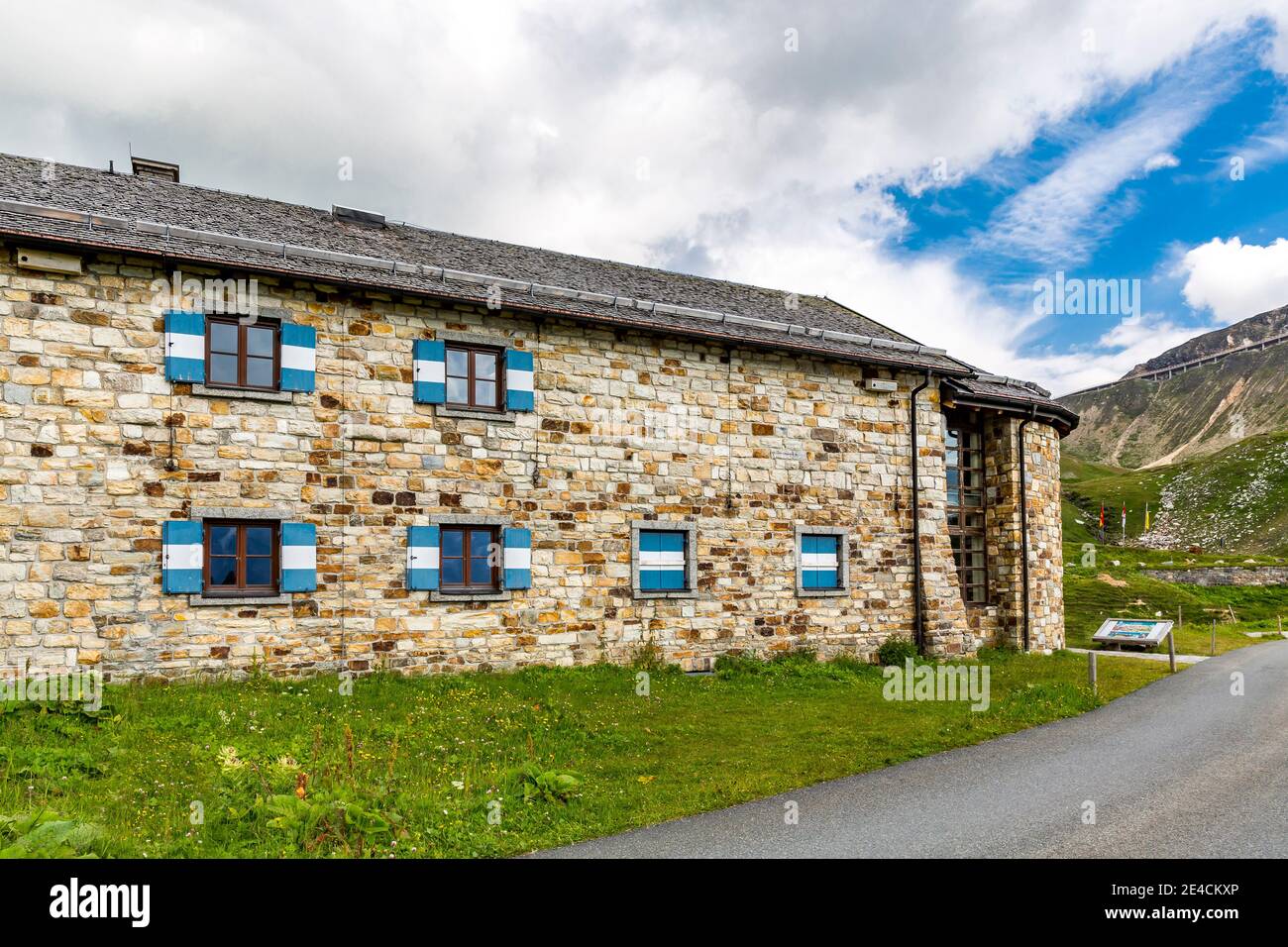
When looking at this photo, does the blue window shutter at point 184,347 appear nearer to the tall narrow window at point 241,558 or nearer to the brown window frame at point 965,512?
the tall narrow window at point 241,558

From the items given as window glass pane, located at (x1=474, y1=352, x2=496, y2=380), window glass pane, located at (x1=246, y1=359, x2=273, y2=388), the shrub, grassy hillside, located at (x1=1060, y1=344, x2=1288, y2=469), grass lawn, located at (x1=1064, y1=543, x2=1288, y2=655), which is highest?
grassy hillside, located at (x1=1060, y1=344, x2=1288, y2=469)

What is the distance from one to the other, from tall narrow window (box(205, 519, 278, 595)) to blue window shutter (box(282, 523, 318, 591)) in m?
0.27

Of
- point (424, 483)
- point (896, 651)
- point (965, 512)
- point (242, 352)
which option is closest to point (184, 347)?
point (242, 352)

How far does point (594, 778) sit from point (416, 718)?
2802mm

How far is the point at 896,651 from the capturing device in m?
15.8

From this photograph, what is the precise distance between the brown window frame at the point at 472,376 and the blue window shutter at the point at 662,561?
330 centimetres

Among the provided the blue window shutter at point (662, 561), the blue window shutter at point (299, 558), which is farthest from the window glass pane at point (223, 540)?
the blue window shutter at point (662, 561)

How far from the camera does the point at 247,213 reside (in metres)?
14.5

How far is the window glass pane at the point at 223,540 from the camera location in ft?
36.9

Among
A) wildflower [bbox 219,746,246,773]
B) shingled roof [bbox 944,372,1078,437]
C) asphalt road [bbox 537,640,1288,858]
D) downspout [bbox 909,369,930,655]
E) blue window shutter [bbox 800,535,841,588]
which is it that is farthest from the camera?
shingled roof [bbox 944,372,1078,437]

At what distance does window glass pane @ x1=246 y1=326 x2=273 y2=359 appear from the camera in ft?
38.3

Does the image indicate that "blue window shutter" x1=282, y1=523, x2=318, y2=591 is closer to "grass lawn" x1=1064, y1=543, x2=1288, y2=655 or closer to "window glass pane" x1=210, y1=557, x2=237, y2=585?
"window glass pane" x1=210, y1=557, x2=237, y2=585

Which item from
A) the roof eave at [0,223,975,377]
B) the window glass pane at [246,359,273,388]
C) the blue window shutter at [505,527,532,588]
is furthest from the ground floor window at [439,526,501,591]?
the roof eave at [0,223,975,377]
